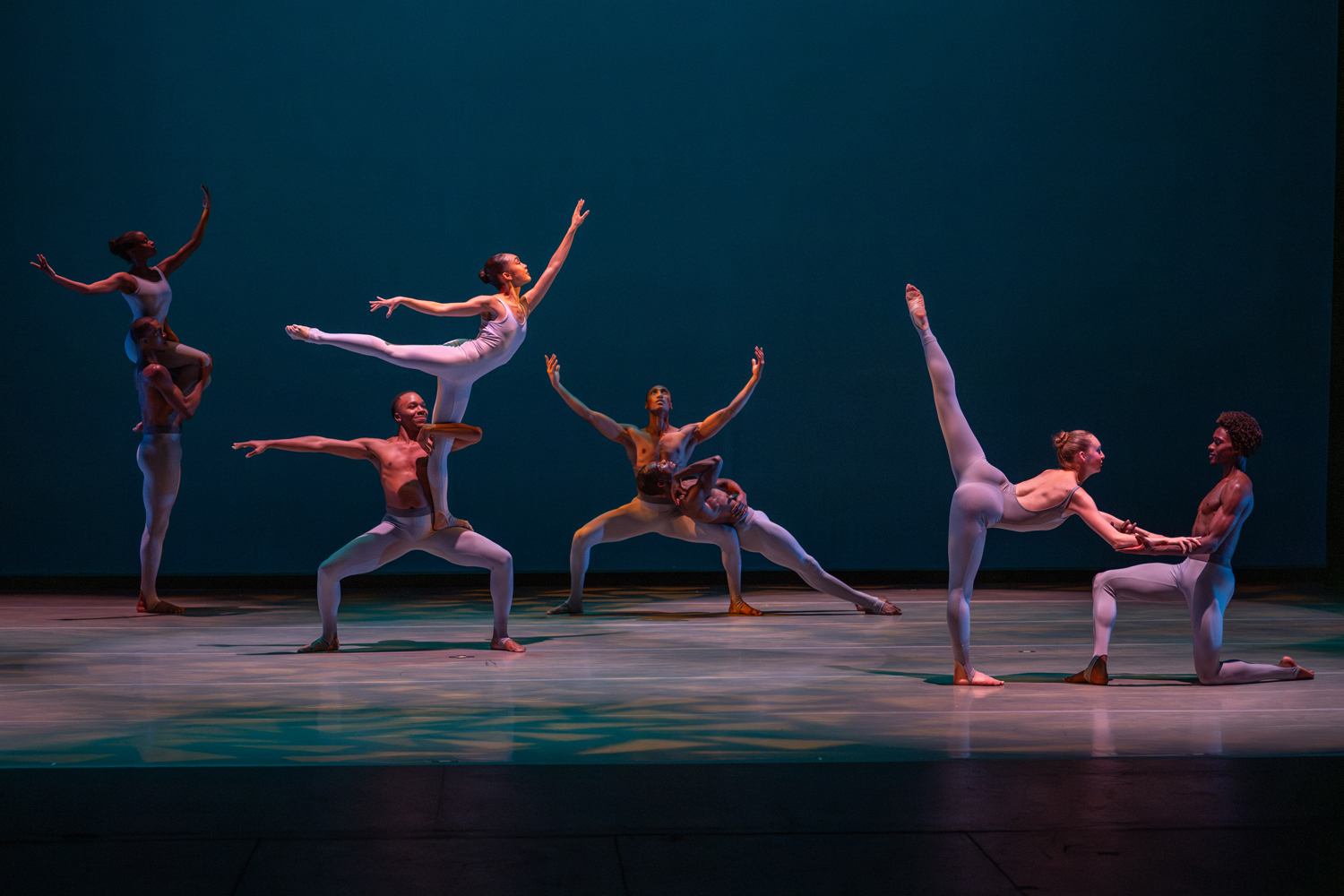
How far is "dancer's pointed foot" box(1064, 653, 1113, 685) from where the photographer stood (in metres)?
5.16

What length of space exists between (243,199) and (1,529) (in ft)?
A: 9.76

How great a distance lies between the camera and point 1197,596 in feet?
16.7

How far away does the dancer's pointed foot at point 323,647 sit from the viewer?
6117 millimetres

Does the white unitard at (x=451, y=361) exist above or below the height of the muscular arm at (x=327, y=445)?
above

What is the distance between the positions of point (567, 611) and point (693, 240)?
3201 millimetres

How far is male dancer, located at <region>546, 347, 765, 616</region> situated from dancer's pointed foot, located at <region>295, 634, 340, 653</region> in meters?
1.80

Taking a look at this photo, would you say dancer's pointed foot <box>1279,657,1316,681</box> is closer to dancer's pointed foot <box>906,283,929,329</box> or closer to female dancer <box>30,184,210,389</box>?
dancer's pointed foot <box>906,283,929,329</box>

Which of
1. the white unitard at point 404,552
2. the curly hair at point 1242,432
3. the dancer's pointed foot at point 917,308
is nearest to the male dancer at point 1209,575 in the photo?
the curly hair at point 1242,432

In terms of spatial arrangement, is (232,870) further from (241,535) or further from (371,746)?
(241,535)

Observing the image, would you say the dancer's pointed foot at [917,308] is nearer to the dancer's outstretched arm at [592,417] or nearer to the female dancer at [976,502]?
the female dancer at [976,502]

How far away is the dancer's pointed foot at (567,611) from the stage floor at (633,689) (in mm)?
154

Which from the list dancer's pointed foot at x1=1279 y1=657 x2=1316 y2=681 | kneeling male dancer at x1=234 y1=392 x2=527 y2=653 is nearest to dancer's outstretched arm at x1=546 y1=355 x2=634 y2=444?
kneeling male dancer at x1=234 y1=392 x2=527 y2=653

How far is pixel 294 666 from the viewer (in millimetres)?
5680

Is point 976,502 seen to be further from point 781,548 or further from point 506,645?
point 781,548
